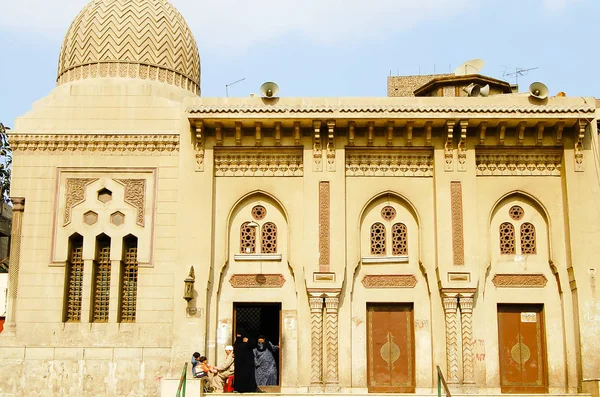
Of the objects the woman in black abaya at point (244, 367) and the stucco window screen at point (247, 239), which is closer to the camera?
the woman in black abaya at point (244, 367)

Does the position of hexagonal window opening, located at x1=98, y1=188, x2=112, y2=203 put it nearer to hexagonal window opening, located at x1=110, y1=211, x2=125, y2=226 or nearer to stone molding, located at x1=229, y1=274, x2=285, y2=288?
hexagonal window opening, located at x1=110, y1=211, x2=125, y2=226

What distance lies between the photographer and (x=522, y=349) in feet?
53.5

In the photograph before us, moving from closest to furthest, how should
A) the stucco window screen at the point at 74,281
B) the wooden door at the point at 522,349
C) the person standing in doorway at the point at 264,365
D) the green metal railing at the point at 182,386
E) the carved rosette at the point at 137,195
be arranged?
the green metal railing at the point at 182,386 < the wooden door at the point at 522,349 < the person standing in doorway at the point at 264,365 < the stucco window screen at the point at 74,281 < the carved rosette at the point at 137,195

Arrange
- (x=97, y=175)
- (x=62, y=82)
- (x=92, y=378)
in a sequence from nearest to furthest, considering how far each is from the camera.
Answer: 1. (x=92, y=378)
2. (x=97, y=175)
3. (x=62, y=82)

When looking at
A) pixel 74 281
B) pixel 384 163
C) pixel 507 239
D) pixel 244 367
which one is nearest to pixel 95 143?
pixel 74 281

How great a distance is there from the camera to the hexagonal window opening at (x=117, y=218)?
54.7ft

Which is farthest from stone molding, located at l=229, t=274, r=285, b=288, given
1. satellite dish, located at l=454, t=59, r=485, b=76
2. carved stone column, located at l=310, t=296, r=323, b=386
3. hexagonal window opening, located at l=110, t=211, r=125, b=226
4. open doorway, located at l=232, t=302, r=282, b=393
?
satellite dish, located at l=454, t=59, r=485, b=76

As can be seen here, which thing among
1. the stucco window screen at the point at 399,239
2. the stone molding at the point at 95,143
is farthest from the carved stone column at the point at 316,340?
the stone molding at the point at 95,143

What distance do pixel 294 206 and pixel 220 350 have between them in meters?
3.31

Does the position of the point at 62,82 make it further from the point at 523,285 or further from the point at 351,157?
the point at 523,285

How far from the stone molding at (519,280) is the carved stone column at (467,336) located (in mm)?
843

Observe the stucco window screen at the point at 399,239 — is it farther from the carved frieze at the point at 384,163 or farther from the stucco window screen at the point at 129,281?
the stucco window screen at the point at 129,281

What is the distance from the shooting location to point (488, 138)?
669 inches

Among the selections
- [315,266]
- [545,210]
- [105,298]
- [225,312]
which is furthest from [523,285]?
[105,298]
